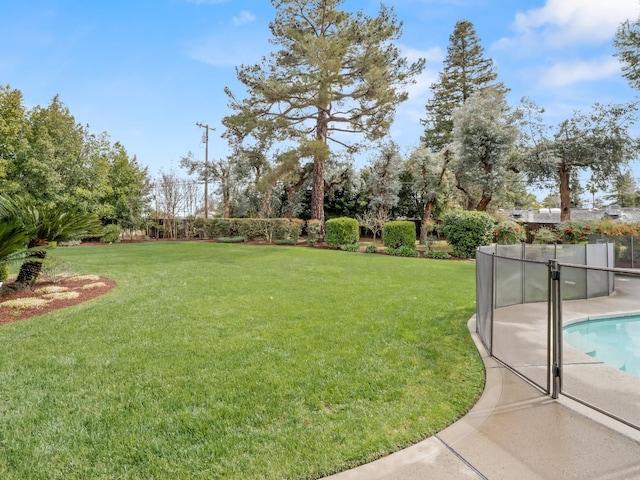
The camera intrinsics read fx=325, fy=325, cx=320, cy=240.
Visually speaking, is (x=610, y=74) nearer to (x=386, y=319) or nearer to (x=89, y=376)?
(x=386, y=319)

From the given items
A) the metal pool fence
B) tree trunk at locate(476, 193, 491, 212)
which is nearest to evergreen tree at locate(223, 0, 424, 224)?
tree trunk at locate(476, 193, 491, 212)

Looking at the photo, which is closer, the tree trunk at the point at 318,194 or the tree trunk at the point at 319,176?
the tree trunk at the point at 319,176

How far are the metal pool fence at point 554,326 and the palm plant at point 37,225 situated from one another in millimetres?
7372

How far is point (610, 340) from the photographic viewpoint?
4.27 meters

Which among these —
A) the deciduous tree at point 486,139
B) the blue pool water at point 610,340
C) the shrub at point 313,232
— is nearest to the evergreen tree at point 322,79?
the shrub at point 313,232

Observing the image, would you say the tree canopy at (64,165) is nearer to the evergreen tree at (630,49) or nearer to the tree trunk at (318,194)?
the tree trunk at (318,194)

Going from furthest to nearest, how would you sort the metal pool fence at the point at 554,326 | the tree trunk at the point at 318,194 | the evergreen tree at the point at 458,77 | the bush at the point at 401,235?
the evergreen tree at the point at 458,77 → the tree trunk at the point at 318,194 → the bush at the point at 401,235 → the metal pool fence at the point at 554,326

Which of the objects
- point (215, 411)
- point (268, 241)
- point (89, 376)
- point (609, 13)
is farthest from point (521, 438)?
point (609, 13)

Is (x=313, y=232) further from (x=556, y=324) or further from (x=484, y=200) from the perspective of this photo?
(x=556, y=324)

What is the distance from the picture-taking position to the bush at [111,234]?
68.1ft

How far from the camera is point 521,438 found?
2.16 metres

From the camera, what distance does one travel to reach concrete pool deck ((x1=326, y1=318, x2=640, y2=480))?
1.84 meters

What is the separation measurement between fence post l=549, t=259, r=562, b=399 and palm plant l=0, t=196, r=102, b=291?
7.55 m

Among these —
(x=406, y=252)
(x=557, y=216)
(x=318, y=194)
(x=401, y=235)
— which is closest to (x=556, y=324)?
(x=406, y=252)
